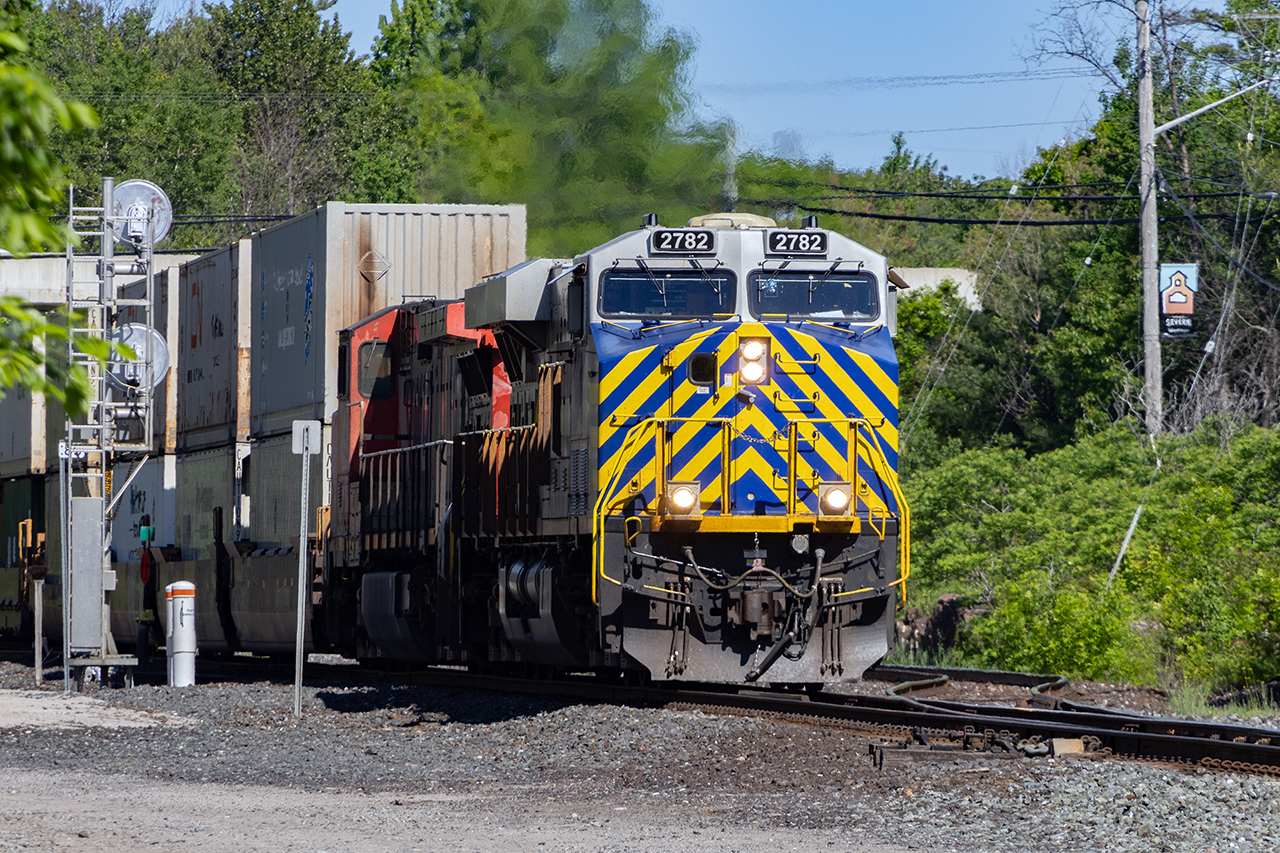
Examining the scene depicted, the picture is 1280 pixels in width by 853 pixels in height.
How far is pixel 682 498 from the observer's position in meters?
11.2

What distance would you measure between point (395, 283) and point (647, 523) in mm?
→ 6734

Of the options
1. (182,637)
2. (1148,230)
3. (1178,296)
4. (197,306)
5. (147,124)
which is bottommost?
(182,637)

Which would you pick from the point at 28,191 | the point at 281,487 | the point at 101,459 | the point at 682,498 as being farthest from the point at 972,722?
the point at 101,459

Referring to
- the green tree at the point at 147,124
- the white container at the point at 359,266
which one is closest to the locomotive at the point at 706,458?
the white container at the point at 359,266

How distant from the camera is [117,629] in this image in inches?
864

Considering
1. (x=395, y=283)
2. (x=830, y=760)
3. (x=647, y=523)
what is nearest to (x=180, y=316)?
(x=395, y=283)

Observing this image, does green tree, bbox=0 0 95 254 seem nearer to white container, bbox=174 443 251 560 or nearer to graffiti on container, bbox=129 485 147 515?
white container, bbox=174 443 251 560

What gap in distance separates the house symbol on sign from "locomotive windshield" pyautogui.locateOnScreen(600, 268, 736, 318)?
15.6 metres

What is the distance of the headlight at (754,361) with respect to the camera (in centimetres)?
1147

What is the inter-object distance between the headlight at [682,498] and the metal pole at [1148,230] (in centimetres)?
1365

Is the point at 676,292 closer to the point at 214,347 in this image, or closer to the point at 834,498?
the point at 834,498

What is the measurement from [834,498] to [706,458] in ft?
3.10

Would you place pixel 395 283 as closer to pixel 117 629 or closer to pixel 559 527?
pixel 559 527

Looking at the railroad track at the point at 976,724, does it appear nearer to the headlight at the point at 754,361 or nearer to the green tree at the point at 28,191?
the headlight at the point at 754,361
